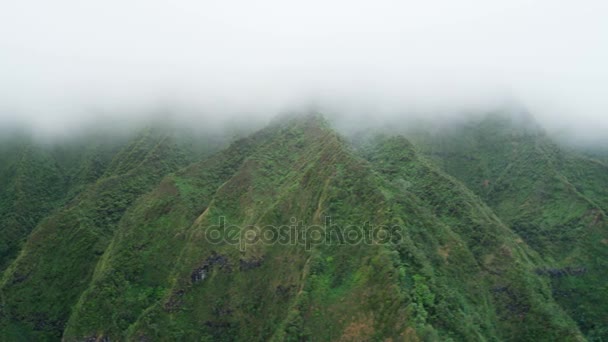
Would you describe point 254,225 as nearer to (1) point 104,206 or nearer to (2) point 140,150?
(1) point 104,206

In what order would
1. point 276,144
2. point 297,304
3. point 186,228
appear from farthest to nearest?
point 276,144 < point 186,228 < point 297,304

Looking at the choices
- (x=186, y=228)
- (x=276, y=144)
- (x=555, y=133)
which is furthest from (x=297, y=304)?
(x=555, y=133)

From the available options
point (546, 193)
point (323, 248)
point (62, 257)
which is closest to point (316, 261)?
point (323, 248)

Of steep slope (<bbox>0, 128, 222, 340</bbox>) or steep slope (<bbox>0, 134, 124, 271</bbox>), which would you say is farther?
steep slope (<bbox>0, 134, 124, 271</bbox>)

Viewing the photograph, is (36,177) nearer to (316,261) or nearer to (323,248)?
(323,248)

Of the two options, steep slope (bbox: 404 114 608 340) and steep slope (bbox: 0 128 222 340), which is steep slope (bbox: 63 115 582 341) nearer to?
steep slope (bbox: 404 114 608 340)

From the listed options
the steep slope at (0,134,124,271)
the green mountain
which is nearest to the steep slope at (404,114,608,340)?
the green mountain
